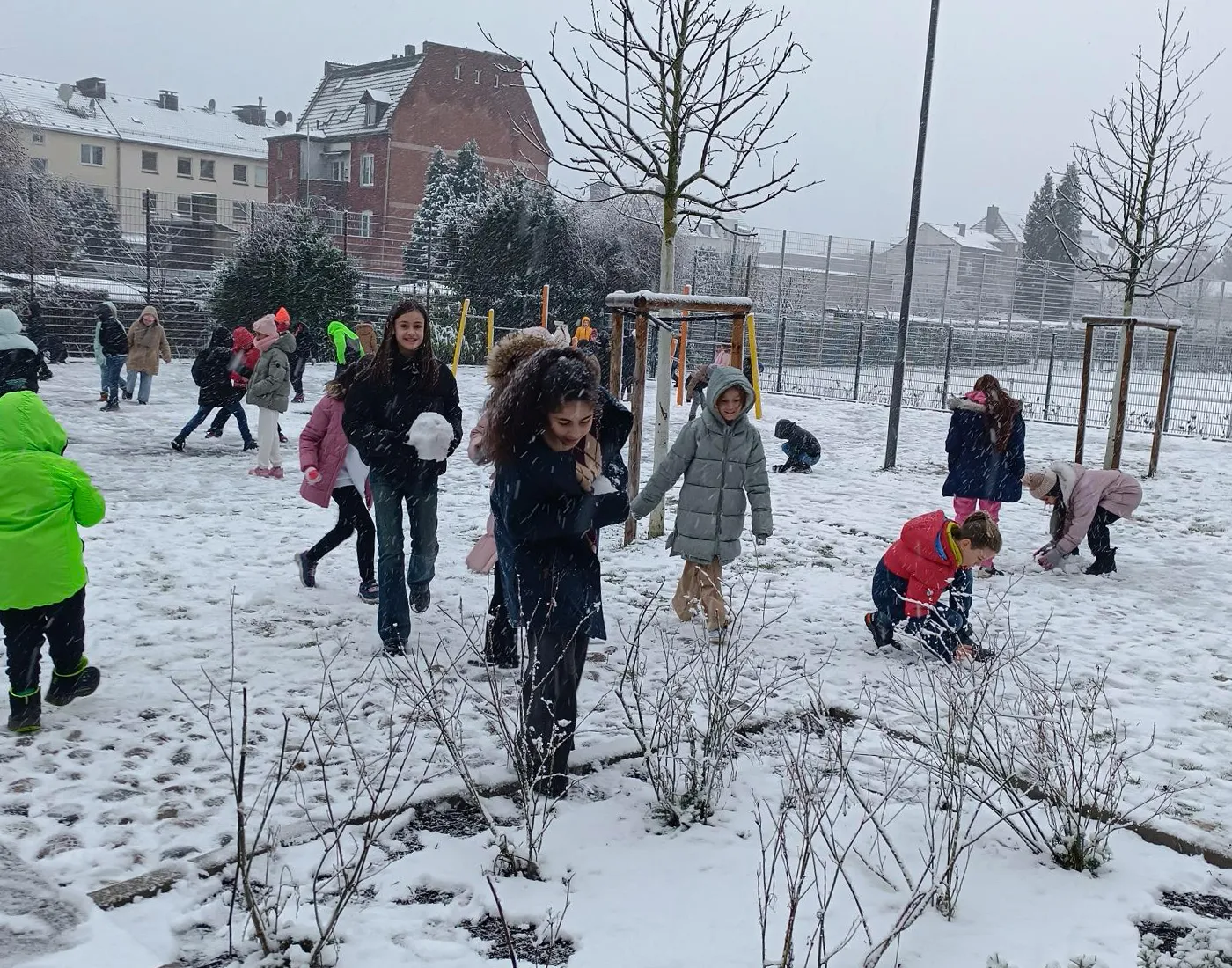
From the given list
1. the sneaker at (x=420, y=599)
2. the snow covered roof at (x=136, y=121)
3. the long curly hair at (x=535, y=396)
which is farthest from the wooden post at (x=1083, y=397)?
the snow covered roof at (x=136, y=121)

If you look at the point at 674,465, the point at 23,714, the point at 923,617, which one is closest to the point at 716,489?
the point at 674,465

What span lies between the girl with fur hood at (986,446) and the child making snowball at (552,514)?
522 cm

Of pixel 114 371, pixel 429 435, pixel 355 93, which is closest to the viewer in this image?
pixel 429 435

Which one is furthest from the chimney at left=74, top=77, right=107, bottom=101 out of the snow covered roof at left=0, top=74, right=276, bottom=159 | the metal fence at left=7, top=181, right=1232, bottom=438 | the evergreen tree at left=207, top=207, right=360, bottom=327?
the evergreen tree at left=207, top=207, right=360, bottom=327

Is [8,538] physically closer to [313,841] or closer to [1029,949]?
[313,841]

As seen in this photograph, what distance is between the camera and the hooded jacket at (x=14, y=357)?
807 centimetres

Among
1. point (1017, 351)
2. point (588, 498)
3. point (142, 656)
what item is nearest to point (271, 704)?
point (142, 656)

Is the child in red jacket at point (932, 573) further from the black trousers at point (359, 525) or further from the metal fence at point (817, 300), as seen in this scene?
the metal fence at point (817, 300)

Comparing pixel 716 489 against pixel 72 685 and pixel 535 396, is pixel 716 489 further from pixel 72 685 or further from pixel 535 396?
pixel 72 685

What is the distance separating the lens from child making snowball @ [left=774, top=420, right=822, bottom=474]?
12.2 m

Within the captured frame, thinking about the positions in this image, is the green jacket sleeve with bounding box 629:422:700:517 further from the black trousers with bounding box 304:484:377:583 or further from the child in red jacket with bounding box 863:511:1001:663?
the black trousers with bounding box 304:484:377:583

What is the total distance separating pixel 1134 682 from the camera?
5.48m

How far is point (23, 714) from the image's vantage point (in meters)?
4.26

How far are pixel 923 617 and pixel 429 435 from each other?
272cm
